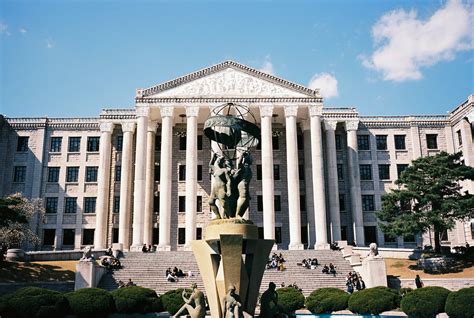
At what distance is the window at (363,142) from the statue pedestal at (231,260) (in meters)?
47.0

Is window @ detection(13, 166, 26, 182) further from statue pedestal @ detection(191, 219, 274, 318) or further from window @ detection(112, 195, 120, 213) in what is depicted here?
statue pedestal @ detection(191, 219, 274, 318)

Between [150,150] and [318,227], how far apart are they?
21.2m

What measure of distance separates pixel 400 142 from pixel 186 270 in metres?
34.7

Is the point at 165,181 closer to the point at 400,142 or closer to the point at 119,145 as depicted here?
the point at 119,145

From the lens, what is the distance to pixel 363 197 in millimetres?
57750

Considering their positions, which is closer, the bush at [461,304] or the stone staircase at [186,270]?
the bush at [461,304]

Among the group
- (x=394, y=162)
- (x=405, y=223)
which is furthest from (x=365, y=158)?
(x=405, y=223)

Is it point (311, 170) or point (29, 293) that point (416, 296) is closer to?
point (29, 293)

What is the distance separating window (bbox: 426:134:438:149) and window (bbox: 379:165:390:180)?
6173mm

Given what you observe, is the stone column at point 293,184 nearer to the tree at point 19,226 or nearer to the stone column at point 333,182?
the stone column at point 333,182

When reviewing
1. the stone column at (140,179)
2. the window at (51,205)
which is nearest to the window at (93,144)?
the window at (51,205)

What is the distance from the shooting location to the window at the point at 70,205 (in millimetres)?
56594

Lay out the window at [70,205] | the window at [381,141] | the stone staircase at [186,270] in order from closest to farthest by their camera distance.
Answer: the stone staircase at [186,270], the window at [70,205], the window at [381,141]

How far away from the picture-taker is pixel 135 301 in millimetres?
24703
